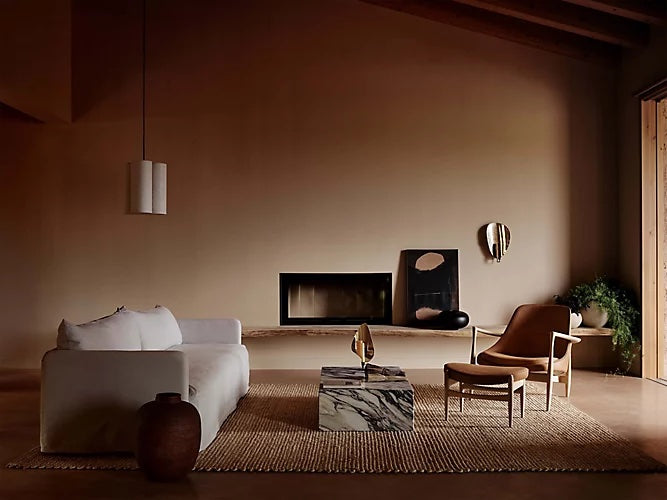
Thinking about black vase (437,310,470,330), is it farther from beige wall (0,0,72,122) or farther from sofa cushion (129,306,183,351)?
beige wall (0,0,72,122)

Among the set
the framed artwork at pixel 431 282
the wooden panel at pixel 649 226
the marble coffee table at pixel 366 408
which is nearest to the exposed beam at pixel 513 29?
the wooden panel at pixel 649 226

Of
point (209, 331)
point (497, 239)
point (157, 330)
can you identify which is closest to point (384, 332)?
point (497, 239)

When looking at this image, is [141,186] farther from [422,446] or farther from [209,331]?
[422,446]

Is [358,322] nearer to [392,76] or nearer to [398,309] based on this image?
[398,309]

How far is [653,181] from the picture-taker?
7340 millimetres

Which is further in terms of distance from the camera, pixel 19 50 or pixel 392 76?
pixel 392 76

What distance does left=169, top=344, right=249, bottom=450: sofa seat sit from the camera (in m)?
4.48

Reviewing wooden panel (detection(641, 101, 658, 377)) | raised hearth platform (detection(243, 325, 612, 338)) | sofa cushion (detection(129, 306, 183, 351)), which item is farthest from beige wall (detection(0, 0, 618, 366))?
sofa cushion (detection(129, 306, 183, 351))

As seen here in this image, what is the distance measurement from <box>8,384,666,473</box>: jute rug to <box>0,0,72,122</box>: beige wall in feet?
10.8

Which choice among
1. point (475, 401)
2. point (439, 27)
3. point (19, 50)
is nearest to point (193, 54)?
point (19, 50)

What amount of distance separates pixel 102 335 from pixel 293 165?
378cm

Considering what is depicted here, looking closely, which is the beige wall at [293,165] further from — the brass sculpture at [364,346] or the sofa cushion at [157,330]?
the brass sculpture at [364,346]

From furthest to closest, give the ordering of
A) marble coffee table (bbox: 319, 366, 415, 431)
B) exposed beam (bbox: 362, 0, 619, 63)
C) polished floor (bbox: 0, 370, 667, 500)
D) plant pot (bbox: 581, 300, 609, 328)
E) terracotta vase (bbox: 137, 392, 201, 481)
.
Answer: exposed beam (bbox: 362, 0, 619, 63), plant pot (bbox: 581, 300, 609, 328), marble coffee table (bbox: 319, 366, 415, 431), terracotta vase (bbox: 137, 392, 201, 481), polished floor (bbox: 0, 370, 667, 500)

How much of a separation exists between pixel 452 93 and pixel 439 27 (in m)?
0.69
